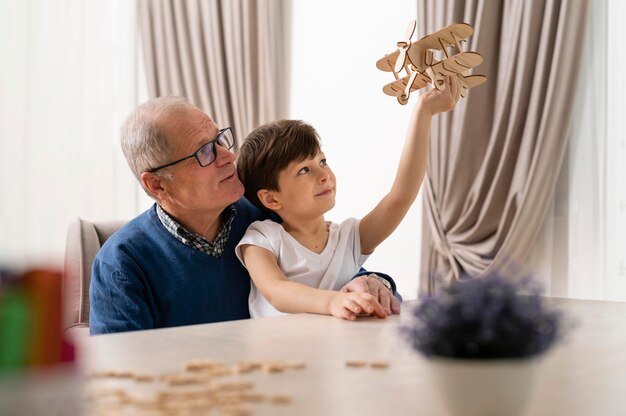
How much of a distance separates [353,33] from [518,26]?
1362mm

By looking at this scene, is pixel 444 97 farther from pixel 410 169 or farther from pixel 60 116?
pixel 60 116

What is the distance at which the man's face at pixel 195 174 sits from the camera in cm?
220

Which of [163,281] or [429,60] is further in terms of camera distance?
[163,281]

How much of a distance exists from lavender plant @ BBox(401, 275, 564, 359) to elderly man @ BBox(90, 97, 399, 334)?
1.19 metres

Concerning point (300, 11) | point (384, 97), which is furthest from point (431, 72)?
point (300, 11)

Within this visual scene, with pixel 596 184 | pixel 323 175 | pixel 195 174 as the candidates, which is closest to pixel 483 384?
pixel 323 175

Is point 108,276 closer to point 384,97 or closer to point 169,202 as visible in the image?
point 169,202

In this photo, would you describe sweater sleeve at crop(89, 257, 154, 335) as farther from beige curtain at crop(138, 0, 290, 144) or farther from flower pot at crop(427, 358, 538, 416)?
beige curtain at crop(138, 0, 290, 144)

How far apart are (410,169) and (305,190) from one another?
293mm

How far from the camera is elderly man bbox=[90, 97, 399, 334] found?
210cm

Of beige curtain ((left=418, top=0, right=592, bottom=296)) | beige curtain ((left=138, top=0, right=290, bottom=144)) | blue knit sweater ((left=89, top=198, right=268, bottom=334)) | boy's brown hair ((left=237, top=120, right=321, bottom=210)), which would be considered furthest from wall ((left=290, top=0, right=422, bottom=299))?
blue knit sweater ((left=89, top=198, right=268, bottom=334))

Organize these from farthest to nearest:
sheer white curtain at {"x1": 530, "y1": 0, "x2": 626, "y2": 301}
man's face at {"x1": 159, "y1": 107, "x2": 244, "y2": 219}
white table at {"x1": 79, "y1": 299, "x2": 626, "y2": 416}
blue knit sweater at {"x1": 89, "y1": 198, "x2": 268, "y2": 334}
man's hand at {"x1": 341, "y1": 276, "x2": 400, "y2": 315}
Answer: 1. sheer white curtain at {"x1": 530, "y1": 0, "x2": 626, "y2": 301}
2. man's face at {"x1": 159, "y1": 107, "x2": 244, "y2": 219}
3. blue knit sweater at {"x1": 89, "y1": 198, "x2": 268, "y2": 334}
4. man's hand at {"x1": 341, "y1": 276, "x2": 400, "y2": 315}
5. white table at {"x1": 79, "y1": 299, "x2": 626, "y2": 416}

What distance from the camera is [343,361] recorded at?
114 cm

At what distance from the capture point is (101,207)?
5.31 meters
